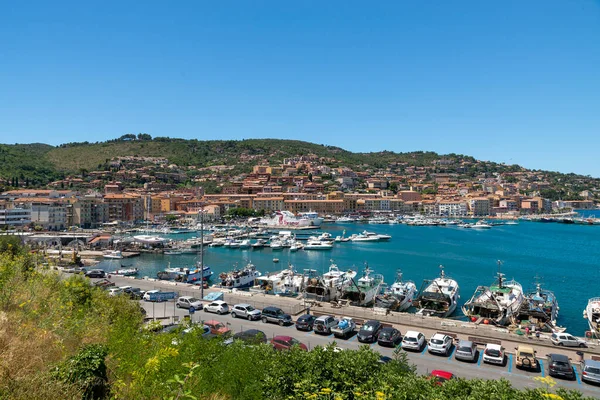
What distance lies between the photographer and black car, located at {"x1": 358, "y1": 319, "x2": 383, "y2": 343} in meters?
10.3

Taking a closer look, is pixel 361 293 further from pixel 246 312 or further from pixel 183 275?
pixel 183 275

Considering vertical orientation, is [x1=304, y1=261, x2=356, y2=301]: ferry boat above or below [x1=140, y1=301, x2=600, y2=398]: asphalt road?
below

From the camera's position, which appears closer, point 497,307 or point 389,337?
point 389,337

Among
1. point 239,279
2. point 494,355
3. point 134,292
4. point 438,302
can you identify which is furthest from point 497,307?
point 134,292

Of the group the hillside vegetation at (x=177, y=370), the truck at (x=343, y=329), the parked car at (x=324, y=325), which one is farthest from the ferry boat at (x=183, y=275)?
the hillside vegetation at (x=177, y=370)

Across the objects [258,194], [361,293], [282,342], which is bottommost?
[361,293]

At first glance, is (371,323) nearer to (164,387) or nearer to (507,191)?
(164,387)

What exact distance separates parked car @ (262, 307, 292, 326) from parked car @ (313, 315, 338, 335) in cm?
110

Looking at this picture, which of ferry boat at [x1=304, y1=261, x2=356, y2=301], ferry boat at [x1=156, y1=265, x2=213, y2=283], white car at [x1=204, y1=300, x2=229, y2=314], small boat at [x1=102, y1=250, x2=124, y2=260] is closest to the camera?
white car at [x1=204, y1=300, x2=229, y2=314]

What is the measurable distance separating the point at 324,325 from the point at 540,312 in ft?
32.5

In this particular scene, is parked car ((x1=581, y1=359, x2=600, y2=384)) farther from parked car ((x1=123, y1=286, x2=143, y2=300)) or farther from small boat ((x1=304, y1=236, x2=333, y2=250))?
small boat ((x1=304, y1=236, x2=333, y2=250))

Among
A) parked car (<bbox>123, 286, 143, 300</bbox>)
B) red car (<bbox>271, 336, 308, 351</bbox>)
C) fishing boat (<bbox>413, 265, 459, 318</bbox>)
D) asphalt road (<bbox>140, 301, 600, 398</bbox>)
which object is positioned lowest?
fishing boat (<bbox>413, 265, 459, 318</bbox>)

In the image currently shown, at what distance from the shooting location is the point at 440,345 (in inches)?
371

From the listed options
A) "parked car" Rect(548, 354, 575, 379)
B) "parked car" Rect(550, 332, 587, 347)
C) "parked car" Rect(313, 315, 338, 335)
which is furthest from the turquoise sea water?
"parked car" Rect(313, 315, 338, 335)
